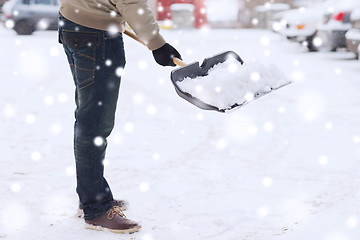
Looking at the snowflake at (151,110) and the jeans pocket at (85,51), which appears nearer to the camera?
the jeans pocket at (85,51)

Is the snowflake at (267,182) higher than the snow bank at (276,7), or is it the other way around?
the snowflake at (267,182)

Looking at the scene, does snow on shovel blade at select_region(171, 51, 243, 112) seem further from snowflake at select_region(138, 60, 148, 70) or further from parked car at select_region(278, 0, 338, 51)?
parked car at select_region(278, 0, 338, 51)

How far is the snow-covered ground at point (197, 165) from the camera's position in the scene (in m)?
2.98

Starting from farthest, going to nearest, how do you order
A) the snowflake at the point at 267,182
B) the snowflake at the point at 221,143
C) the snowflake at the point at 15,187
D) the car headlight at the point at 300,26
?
1. the car headlight at the point at 300,26
2. the snowflake at the point at 221,143
3. the snowflake at the point at 267,182
4. the snowflake at the point at 15,187

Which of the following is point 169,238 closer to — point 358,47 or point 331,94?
point 331,94

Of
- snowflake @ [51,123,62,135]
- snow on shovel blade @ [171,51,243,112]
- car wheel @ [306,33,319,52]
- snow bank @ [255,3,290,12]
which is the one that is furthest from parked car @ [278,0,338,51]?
snow bank @ [255,3,290,12]

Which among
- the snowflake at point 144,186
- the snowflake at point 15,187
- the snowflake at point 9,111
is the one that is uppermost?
the snowflake at point 15,187

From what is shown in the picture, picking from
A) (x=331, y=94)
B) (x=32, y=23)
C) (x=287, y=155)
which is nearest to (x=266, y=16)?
(x=32, y=23)

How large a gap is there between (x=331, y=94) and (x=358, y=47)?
221cm

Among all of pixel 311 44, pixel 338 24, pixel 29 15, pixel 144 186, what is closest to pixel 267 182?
pixel 144 186

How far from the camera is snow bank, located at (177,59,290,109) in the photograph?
2963mm

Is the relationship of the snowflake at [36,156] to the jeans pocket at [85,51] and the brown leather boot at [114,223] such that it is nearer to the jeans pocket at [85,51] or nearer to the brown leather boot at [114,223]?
the brown leather boot at [114,223]

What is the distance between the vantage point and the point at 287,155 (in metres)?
4.36

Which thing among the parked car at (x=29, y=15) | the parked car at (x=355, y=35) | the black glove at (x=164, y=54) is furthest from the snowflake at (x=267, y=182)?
the parked car at (x=29, y=15)
